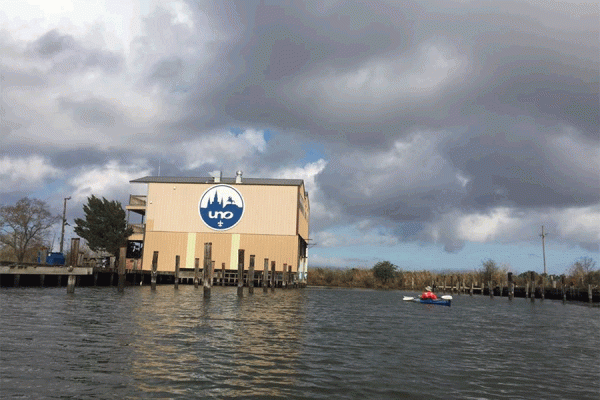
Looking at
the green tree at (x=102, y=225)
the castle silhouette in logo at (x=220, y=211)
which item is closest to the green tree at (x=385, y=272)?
the castle silhouette in logo at (x=220, y=211)

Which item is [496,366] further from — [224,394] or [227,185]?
[227,185]

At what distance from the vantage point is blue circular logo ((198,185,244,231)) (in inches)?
2414

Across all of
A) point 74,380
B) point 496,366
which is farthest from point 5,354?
point 496,366

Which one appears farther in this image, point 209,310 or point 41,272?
point 41,272

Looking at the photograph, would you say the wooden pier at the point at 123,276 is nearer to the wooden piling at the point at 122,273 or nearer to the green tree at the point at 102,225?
the wooden piling at the point at 122,273

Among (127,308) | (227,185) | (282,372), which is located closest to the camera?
(282,372)

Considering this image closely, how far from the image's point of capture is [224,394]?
9508mm

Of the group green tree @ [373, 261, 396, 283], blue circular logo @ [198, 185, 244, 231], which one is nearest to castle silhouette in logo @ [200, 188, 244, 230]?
blue circular logo @ [198, 185, 244, 231]

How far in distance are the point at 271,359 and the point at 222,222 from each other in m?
49.1

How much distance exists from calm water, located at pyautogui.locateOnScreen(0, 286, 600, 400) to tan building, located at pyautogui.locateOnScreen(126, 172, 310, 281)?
3765 centimetres

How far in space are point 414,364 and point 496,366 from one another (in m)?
2.41

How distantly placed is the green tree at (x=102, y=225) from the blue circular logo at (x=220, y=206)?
10226mm

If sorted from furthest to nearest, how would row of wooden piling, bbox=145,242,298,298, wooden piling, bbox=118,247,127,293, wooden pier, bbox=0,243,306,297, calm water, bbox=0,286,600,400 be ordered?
1. wooden piling, bbox=118,247,127,293
2. wooden pier, bbox=0,243,306,297
3. row of wooden piling, bbox=145,242,298,298
4. calm water, bbox=0,286,600,400

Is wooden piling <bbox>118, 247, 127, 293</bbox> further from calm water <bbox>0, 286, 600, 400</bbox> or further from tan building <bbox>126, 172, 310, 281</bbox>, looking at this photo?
tan building <bbox>126, 172, 310, 281</bbox>
